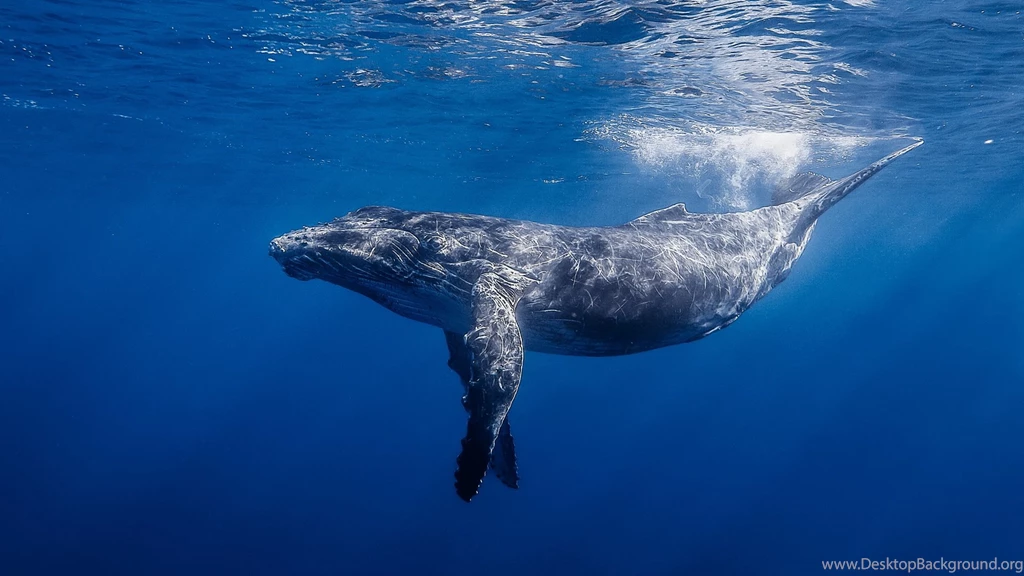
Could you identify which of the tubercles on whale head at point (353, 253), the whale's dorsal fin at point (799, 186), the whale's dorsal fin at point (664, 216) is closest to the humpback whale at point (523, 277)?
the tubercles on whale head at point (353, 253)

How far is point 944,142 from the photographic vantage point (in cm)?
2380

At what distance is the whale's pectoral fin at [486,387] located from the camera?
4777 millimetres

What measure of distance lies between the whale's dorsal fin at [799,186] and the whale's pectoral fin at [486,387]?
24.0 feet

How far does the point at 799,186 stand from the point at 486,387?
347 inches

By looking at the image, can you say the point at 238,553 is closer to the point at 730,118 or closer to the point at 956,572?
the point at 730,118

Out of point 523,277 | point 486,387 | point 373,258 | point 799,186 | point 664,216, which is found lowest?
point 799,186

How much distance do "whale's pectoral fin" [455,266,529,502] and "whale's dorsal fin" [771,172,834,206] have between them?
7321mm

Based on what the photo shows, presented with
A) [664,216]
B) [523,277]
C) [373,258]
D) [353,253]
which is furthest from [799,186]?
[353,253]

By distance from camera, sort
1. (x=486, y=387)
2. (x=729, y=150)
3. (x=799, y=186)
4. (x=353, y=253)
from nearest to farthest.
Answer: (x=486, y=387), (x=353, y=253), (x=799, y=186), (x=729, y=150)

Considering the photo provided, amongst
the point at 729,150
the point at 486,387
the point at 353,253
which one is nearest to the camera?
the point at 486,387

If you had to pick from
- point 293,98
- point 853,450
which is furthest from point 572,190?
point 853,450

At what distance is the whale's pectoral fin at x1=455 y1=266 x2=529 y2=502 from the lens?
478 cm

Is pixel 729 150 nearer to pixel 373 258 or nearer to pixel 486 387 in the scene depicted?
pixel 373 258

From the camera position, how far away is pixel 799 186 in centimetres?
1089
